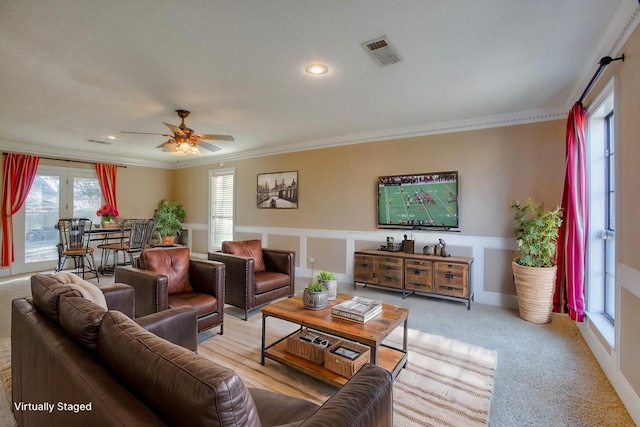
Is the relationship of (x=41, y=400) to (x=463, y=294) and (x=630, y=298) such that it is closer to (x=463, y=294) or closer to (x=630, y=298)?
(x=630, y=298)

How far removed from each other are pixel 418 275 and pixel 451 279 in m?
0.42

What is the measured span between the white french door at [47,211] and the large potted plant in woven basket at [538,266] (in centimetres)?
819

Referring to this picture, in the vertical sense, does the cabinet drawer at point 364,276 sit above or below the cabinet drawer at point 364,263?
below

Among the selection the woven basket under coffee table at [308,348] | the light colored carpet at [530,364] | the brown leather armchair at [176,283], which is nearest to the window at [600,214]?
the light colored carpet at [530,364]

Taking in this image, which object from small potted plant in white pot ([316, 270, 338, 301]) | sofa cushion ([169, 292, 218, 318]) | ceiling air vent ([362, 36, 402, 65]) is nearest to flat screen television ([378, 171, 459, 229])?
ceiling air vent ([362, 36, 402, 65])

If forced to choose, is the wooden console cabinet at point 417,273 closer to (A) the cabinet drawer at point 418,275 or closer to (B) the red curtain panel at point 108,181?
(A) the cabinet drawer at point 418,275

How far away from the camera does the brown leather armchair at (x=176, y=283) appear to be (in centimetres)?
266

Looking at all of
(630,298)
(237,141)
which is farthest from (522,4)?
(237,141)

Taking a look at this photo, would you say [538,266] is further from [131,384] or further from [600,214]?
[131,384]

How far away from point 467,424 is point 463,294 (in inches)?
88.2

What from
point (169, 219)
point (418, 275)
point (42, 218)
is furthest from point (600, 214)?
point (42, 218)

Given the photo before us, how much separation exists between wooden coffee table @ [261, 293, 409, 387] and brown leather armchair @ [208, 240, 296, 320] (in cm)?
99

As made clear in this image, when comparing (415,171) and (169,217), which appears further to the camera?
(169,217)

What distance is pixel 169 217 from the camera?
764cm
